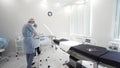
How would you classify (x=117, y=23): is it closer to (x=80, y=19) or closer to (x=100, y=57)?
(x=100, y=57)

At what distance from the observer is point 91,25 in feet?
9.86

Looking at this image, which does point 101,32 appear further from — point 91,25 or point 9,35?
point 9,35

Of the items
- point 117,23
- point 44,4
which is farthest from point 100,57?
point 44,4

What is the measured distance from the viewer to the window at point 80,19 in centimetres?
321

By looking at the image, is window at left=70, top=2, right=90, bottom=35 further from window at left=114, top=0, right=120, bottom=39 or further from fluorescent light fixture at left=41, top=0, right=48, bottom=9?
fluorescent light fixture at left=41, top=0, right=48, bottom=9

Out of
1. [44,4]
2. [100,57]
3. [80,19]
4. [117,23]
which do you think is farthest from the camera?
[44,4]

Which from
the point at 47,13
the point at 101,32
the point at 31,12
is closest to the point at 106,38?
the point at 101,32

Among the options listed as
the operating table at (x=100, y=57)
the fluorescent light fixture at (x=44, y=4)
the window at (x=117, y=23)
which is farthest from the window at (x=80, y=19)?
the fluorescent light fixture at (x=44, y=4)

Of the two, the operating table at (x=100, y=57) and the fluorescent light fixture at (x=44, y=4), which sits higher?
the fluorescent light fixture at (x=44, y=4)

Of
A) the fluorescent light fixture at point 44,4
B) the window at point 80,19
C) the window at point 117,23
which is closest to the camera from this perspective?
the window at point 117,23

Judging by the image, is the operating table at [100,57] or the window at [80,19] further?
the window at [80,19]

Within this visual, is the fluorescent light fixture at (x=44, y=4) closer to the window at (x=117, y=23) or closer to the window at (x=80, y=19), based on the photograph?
the window at (x=80, y=19)

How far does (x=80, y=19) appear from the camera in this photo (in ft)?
11.9

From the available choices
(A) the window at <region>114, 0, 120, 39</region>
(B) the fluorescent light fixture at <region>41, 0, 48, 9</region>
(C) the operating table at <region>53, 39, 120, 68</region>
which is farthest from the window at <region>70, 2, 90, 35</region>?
(B) the fluorescent light fixture at <region>41, 0, 48, 9</region>
